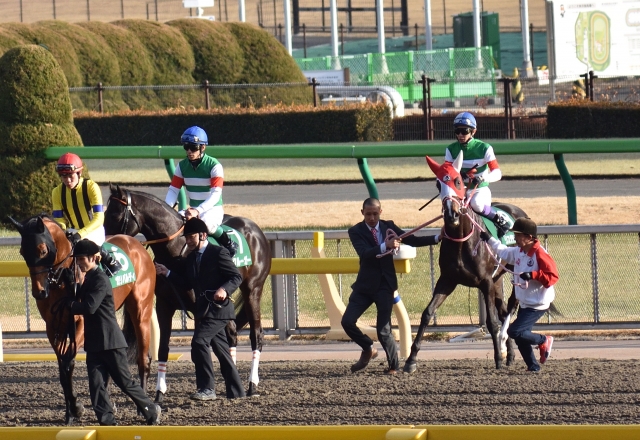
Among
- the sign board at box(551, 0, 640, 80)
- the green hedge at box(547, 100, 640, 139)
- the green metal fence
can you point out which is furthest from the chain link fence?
the green metal fence

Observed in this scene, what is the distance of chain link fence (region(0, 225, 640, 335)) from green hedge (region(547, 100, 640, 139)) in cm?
1179

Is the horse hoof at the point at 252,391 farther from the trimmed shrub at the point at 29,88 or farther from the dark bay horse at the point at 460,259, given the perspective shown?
the trimmed shrub at the point at 29,88

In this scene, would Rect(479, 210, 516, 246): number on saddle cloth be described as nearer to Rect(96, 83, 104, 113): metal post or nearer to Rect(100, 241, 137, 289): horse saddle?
Rect(100, 241, 137, 289): horse saddle

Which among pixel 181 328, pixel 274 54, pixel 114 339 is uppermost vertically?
pixel 274 54

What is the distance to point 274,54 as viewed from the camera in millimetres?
31016

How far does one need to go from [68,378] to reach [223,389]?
1549mm

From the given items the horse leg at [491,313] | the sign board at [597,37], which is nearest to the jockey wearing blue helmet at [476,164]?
the horse leg at [491,313]

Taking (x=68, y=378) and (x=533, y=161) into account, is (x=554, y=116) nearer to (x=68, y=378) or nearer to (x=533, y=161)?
(x=533, y=161)

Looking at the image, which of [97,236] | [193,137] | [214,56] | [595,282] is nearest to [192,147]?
[193,137]

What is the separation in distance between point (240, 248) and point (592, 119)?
17.3 metres

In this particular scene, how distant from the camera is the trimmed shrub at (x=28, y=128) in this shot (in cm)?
1462

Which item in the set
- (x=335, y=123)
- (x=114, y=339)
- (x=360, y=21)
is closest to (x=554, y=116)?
(x=335, y=123)

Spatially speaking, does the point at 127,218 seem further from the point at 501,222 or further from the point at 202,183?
the point at 501,222

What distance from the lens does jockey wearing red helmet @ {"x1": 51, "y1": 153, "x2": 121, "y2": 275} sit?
743 centimetres
